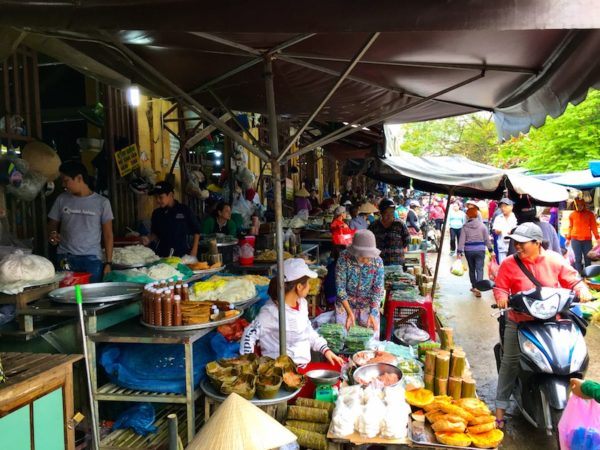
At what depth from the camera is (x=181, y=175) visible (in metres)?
9.46

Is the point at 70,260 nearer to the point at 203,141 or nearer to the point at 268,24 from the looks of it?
the point at 268,24

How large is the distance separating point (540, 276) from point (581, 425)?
1.71 m

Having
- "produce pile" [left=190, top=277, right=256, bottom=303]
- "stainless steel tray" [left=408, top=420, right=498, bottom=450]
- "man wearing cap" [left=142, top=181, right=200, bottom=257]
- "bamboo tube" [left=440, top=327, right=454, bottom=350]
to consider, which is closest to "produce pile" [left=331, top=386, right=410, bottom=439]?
"stainless steel tray" [left=408, top=420, right=498, bottom=450]

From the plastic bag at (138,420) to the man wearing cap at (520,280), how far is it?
3395 mm

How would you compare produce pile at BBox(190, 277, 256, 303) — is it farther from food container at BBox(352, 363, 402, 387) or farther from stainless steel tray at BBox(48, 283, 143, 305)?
food container at BBox(352, 363, 402, 387)

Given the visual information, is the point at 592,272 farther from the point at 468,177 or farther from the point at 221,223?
the point at 221,223

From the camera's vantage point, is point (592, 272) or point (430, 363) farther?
point (592, 272)

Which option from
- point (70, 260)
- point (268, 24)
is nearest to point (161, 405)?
point (70, 260)

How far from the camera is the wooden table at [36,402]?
1980 mm

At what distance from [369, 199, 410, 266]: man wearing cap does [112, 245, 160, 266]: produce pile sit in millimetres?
4424

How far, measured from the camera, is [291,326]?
3.80 metres

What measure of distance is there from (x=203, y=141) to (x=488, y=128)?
30533 millimetres

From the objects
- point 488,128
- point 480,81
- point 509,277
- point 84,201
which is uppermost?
point 488,128

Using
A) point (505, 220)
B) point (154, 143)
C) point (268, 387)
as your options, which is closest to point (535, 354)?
point (268, 387)
